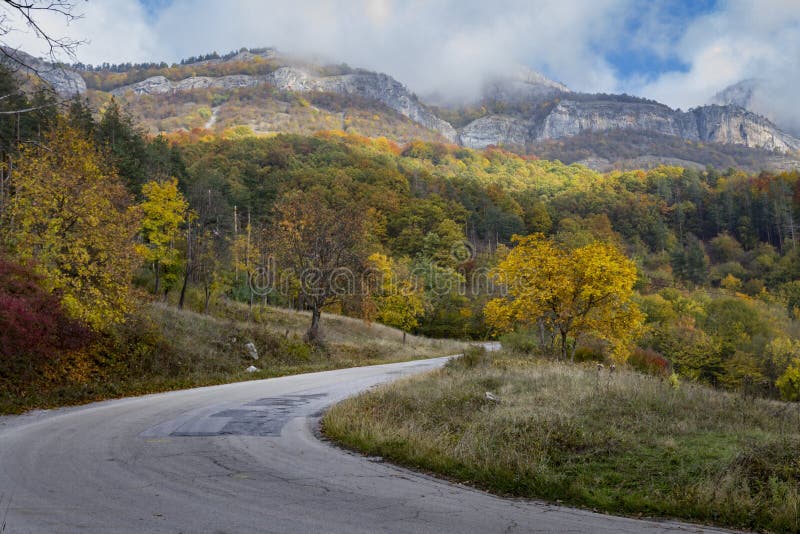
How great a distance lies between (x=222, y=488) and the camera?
6.48 metres

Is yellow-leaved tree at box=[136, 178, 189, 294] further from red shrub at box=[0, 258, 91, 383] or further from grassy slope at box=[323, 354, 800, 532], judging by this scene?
grassy slope at box=[323, 354, 800, 532]

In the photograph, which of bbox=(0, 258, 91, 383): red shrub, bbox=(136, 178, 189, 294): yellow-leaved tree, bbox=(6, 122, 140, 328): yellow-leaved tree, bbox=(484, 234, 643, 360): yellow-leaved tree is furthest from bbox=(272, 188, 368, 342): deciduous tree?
bbox=(0, 258, 91, 383): red shrub

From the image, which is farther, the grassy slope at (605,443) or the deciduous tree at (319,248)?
the deciduous tree at (319,248)

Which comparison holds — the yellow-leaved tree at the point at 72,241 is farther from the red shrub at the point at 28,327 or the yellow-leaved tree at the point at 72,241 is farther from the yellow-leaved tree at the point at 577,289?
the yellow-leaved tree at the point at 577,289

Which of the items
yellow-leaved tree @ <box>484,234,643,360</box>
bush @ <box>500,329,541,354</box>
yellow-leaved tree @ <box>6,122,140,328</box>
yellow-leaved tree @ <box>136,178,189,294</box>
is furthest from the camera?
bush @ <box>500,329,541,354</box>

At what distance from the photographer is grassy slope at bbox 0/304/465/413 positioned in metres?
15.0

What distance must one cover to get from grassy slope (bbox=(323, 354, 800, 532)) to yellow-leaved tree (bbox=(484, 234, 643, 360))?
936cm

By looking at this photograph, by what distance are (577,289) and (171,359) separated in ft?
59.2

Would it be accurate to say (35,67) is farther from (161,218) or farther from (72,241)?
(161,218)

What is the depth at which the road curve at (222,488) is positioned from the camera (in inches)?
211

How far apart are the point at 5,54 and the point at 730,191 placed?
165m

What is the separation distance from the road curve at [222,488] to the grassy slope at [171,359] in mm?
4471

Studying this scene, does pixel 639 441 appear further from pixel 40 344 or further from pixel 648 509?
pixel 40 344

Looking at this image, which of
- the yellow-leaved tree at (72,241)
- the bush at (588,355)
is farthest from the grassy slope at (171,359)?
the bush at (588,355)
